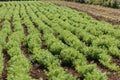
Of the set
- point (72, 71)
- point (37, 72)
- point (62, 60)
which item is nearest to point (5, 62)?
point (37, 72)

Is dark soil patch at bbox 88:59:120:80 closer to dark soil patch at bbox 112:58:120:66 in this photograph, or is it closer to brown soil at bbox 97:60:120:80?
brown soil at bbox 97:60:120:80

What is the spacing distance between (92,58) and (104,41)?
259 cm

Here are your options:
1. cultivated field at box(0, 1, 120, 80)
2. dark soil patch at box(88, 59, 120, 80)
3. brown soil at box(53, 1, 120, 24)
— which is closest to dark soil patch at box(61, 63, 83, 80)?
cultivated field at box(0, 1, 120, 80)

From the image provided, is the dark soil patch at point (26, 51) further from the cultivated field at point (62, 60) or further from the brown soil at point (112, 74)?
the brown soil at point (112, 74)

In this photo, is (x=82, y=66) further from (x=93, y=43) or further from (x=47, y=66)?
(x=93, y=43)

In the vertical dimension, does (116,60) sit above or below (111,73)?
below

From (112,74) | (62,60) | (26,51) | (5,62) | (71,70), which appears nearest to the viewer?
(112,74)

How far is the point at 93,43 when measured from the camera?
58.0 feet

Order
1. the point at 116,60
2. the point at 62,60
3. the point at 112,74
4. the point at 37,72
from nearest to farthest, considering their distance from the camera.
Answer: the point at 112,74 → the point at 37,72 → the point at 62,60 → the point at 116,60

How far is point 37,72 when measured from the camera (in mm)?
13594

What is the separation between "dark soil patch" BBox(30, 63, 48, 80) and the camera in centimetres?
A: 1295

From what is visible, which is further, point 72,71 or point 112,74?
point 72,71

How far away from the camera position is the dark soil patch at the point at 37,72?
12.9 meters

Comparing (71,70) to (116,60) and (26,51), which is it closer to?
(116,60)
